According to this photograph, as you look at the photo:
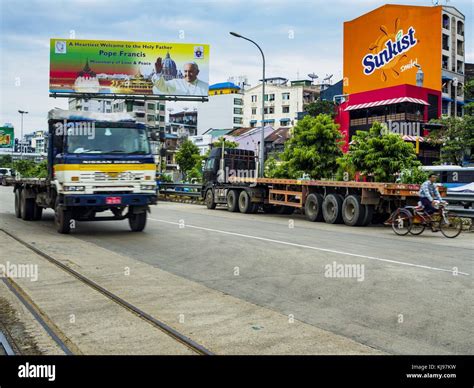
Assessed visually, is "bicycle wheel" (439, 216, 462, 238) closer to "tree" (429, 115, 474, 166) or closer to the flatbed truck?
the flatbed truck

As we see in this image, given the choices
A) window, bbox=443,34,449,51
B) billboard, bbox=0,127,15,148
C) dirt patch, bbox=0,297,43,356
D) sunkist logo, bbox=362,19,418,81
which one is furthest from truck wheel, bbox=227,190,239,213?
Answer: billboard, bbox=0,127,15,148

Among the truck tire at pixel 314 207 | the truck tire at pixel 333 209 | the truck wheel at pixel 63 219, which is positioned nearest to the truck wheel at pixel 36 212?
the truck wheel at pixel 63 219

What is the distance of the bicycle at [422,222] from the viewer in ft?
51.6

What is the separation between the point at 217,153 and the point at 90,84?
28670mm

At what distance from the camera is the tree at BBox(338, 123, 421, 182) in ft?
72.1

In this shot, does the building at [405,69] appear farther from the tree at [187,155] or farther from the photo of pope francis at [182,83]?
the tree at [187,155]

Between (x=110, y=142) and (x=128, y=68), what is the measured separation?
40.4m

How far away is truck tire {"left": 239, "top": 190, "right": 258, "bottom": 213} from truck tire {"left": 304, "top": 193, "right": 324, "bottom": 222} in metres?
4.00

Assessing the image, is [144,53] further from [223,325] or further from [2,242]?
[223,325]

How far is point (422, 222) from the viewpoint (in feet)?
52.2

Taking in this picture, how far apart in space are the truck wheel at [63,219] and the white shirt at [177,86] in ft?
129

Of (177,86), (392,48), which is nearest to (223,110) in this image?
(392,48)

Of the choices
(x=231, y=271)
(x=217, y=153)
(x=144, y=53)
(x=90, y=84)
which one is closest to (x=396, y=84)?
(x=144, y=53)

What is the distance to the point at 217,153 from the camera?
90.1 ft
